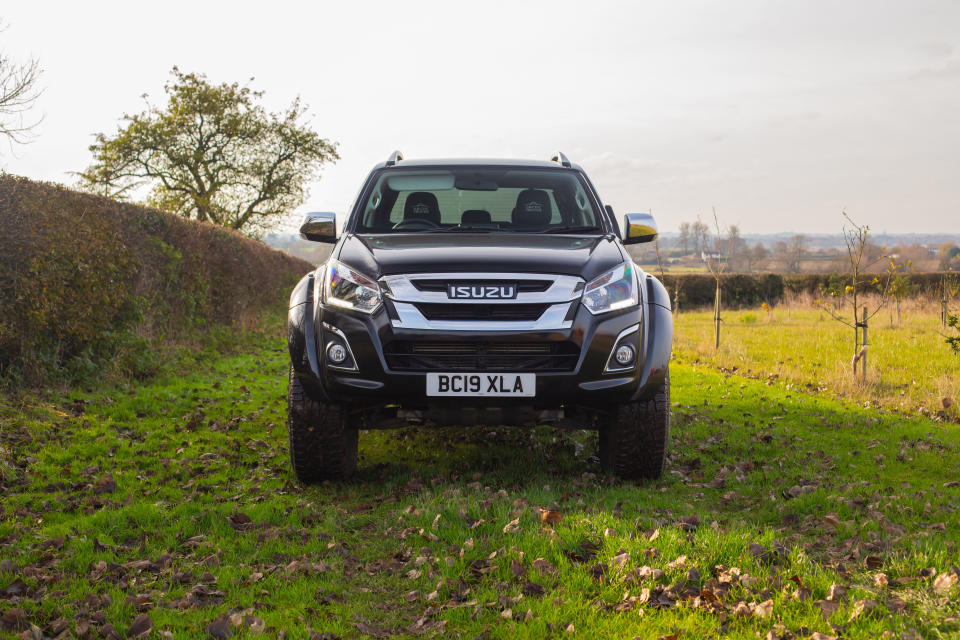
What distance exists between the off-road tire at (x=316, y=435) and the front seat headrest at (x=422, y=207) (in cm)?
157

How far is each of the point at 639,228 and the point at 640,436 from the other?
1589 millimetres

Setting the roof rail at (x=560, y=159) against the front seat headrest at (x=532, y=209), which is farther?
the roof rail at (x=560, y=159)

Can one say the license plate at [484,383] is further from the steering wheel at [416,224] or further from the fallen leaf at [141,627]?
the fallen leaf at [141,627]

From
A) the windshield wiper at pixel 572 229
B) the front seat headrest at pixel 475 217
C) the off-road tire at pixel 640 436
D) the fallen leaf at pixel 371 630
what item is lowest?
the fallen leaf at pixel 371 630

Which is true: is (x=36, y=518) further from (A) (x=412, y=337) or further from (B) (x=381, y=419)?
(A) (x=412, y=337)

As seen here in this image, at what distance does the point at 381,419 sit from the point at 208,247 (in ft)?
35.2

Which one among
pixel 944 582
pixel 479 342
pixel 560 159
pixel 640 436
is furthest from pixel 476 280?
pixel 944 582

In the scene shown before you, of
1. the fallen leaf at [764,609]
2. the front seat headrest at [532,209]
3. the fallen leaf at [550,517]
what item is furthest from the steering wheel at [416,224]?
the fallen leaf at [764,609]

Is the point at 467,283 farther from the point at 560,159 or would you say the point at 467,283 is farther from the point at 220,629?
the point at 560,159

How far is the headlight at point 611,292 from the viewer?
443 centimetres

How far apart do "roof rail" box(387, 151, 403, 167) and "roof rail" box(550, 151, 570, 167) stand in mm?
1306

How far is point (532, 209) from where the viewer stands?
5.76m

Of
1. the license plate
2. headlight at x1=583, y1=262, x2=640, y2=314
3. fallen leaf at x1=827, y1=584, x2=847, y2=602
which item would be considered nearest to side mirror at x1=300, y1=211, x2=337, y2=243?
the license plate

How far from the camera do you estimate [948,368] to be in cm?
1099
